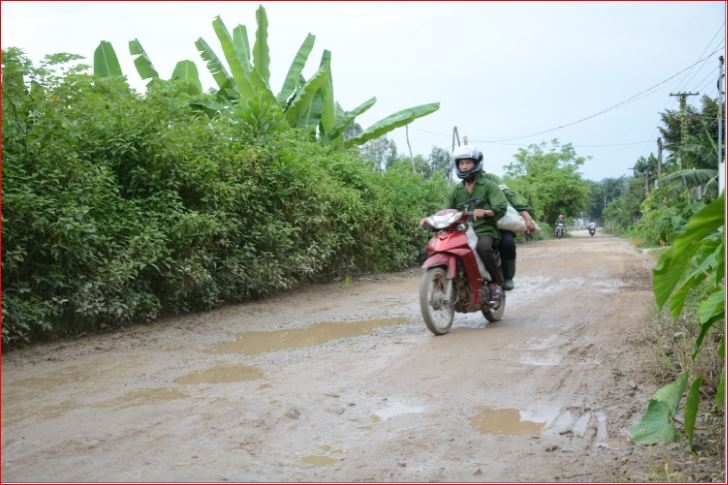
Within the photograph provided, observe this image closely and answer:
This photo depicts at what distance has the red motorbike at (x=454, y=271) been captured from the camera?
689cm

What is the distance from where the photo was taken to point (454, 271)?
6965mm

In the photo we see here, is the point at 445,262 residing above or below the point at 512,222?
below

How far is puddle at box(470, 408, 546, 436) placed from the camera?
150 inches

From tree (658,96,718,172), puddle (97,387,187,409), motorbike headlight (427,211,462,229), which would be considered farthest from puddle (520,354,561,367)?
tree (658,96,718,172)

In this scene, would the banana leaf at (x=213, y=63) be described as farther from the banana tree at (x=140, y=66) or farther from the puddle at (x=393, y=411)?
the puddle at (x=393, y=411)

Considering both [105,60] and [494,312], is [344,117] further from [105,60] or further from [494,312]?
[494,312]

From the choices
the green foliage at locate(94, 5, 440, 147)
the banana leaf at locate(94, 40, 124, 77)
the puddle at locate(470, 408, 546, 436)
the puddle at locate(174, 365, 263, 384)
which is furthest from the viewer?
the green foliage at locate(94, 5, 440, 147)

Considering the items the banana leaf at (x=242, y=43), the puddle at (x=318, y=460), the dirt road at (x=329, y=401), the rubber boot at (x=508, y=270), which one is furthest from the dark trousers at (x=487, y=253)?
the banana leaf at (x=242, y=43)

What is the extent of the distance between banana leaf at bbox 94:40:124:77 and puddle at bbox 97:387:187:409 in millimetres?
9266

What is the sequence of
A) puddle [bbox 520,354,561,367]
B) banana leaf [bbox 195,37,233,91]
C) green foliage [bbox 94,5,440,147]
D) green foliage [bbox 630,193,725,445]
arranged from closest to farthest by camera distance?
green foliage [bbox 630,193,725,445]
puddle [bbox 520,354,561,367]
green foliage [bbox 94,5,440,147]
banana leaf [bbox 195,37,233,91]

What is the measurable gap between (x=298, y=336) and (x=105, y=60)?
26.5ft

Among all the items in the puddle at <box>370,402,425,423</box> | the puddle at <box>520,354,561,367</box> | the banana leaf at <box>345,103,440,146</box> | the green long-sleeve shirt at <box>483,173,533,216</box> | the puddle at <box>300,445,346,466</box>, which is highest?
the banana leaf at <box>345,103,440,146</box>

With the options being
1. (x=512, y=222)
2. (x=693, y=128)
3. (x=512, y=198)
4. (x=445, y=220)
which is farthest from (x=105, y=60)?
(x=693, y=128)

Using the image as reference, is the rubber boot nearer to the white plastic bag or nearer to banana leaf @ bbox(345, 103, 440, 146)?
the white plastic bag
